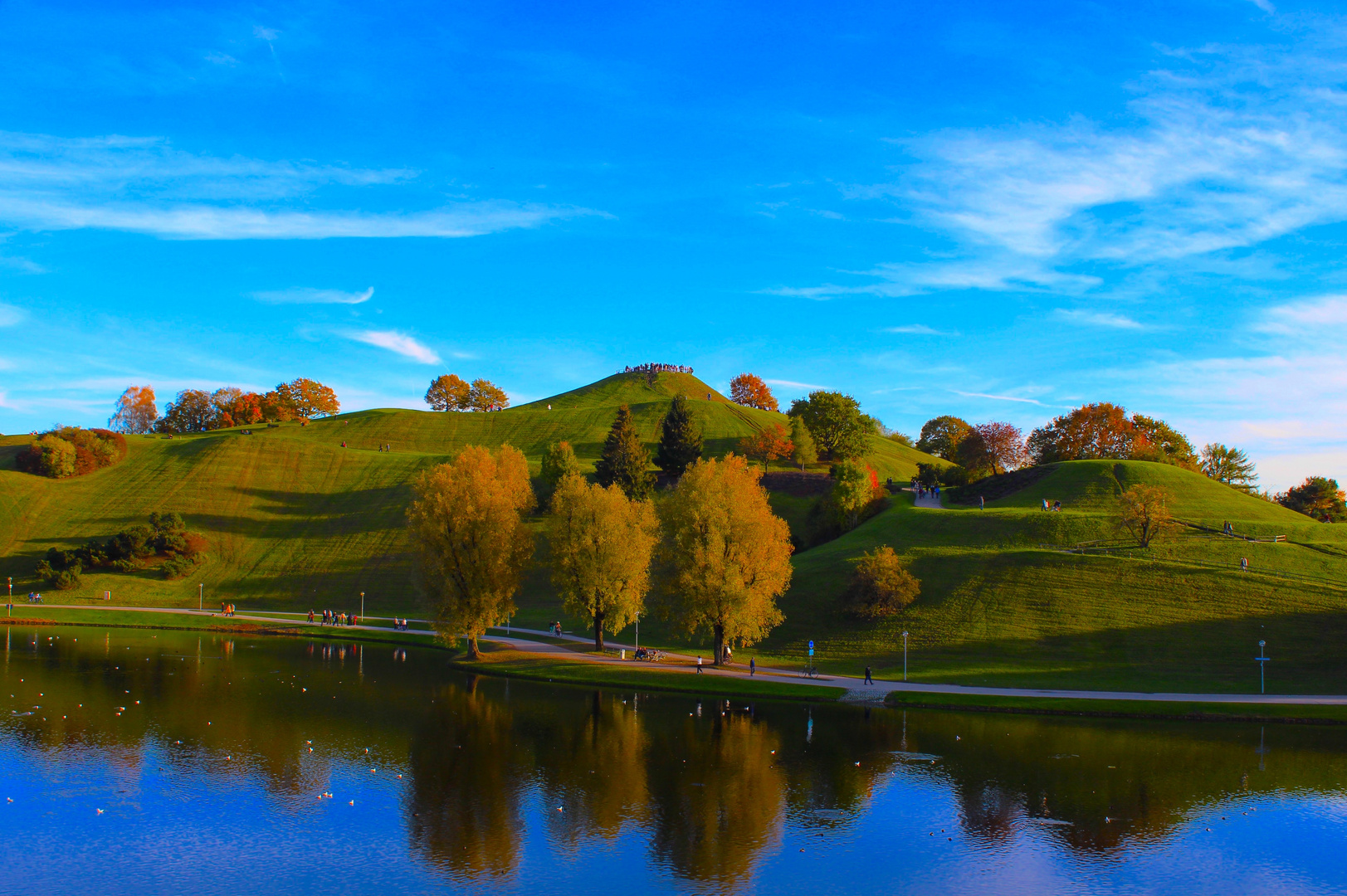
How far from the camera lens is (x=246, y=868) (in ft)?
69.3

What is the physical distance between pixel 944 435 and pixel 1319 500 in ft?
213

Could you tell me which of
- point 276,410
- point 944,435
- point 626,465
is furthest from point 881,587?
point 276,410

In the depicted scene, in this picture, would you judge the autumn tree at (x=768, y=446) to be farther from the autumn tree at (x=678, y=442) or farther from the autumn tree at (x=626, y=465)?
the autumn tree at (x=626, y=465)

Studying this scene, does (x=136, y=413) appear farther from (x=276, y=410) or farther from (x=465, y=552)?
(x=465, y=552)

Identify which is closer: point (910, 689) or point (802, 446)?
point (910, 689)

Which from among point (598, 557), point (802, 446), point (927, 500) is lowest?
point (598, 557)

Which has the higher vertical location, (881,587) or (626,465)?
(626,465)

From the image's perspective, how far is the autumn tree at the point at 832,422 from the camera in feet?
402

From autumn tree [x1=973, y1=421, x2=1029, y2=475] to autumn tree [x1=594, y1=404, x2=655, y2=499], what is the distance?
47.0 metres

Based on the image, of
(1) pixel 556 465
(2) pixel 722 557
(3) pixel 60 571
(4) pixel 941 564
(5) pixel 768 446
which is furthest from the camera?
(5) pixel 768 446

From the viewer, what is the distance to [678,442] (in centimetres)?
10725

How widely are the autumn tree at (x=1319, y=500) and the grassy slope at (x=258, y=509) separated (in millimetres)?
50863

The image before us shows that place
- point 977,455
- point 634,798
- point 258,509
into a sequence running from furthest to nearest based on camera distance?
point 977,455 < point 258,509 < point 634,798

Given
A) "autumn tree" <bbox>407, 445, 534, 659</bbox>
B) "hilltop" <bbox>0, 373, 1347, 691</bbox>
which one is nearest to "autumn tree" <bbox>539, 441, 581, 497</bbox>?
"hilltop" <bbox>0, 373, 1347, 691</bbox>
